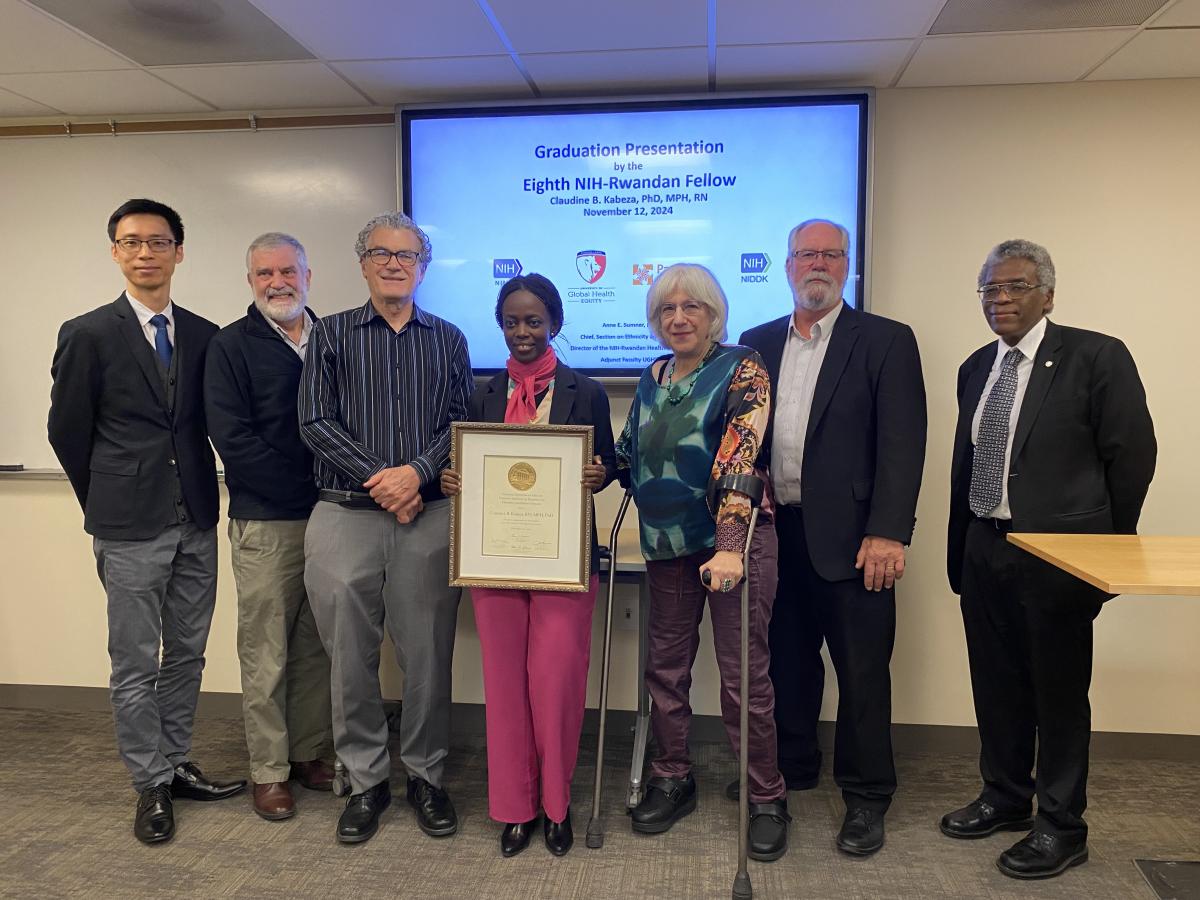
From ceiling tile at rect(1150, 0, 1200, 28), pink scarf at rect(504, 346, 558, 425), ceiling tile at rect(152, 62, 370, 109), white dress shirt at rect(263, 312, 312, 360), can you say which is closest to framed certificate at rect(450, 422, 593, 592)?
pink scarf at rect(504, 346, 558, 425)

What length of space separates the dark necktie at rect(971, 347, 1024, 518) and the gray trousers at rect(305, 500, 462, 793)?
1565mm

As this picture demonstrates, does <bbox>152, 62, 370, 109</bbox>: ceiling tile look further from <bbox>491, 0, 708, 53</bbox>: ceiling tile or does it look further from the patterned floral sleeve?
the patterned floral sleeve

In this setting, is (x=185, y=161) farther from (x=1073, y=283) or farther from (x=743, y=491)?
(x=1073, y=283)

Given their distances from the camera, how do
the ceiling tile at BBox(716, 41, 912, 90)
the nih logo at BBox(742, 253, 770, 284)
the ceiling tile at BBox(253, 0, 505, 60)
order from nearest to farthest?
the ceiling tile at BBox(253, 0, 505, 60) < the ceiling tile at BBox(716, 41, 912, 90) < the nih logo at BBox(742, 253, 770, 284)

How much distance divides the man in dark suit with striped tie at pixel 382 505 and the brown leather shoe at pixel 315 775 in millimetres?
314

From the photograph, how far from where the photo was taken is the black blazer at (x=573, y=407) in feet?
7.62

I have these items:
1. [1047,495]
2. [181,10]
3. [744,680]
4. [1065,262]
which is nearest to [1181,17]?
[1065,262]

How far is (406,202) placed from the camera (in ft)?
10.3

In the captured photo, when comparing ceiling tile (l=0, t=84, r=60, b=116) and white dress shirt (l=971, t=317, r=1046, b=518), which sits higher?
ceiling tile (l=0, t=84, r=60, b=116)

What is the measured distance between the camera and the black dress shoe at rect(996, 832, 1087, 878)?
2.25m

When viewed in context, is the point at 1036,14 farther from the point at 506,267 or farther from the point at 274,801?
the point at 274,801

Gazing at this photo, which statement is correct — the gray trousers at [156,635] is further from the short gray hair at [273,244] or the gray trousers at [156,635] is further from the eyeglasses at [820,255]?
the eyeglasses at [820,255]

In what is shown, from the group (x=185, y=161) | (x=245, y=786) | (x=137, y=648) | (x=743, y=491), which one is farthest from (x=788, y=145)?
(x=245, y=786)

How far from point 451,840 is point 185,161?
9.26ft
